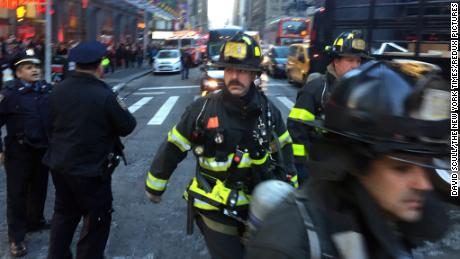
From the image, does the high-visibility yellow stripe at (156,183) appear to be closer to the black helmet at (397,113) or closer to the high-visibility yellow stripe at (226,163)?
the high-visibility yellow stripe at (226,163)

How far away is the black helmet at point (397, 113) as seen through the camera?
128cm

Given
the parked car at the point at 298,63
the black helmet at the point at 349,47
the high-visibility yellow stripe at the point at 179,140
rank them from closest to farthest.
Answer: the high-visibility yellow stripe at the point at 179,140 → the black helmet at the point at 349,47 → the parked car at the point at 298,63

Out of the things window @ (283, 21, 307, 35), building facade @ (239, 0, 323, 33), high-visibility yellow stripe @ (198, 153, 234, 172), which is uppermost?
building facade @ (239, 0, 323, 33)

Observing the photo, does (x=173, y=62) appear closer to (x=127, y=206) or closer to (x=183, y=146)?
(x=127, y=206)

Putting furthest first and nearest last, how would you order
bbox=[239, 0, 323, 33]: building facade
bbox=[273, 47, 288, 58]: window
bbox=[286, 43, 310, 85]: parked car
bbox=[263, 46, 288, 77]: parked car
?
bbox=[273, 47, 288, 58]: window
bbox=[263, 46, 288, 77]: parked car
bbox=[286, 43, 310, 85]: parked car
bbox=[239, 0, 323, 33]: building facade

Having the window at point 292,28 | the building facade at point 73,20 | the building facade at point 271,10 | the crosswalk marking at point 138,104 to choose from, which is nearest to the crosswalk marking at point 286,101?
the building facade at point 271,10

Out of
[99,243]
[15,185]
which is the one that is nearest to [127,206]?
[15,185]

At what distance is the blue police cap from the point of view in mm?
3464

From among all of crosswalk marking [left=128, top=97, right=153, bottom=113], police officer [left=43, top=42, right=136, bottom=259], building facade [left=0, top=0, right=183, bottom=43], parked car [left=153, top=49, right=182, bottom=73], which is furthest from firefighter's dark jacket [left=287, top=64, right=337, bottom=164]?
parked car [left=153, top=49, right=182, bottom=73]

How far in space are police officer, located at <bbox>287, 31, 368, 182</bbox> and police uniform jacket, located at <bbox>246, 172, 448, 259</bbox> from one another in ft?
6.81

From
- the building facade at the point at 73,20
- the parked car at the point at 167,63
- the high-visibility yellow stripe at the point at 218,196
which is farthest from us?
the parked car at the point at 167,63

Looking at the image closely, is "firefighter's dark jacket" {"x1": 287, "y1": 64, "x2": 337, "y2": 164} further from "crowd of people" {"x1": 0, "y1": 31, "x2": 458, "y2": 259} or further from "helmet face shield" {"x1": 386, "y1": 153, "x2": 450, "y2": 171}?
"helmet face shield" {"x1": 386, "y1": 153, "x2": 450, "y2": 171}

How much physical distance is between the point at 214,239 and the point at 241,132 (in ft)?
2.09

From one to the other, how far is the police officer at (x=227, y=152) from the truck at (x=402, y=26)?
3380mm
